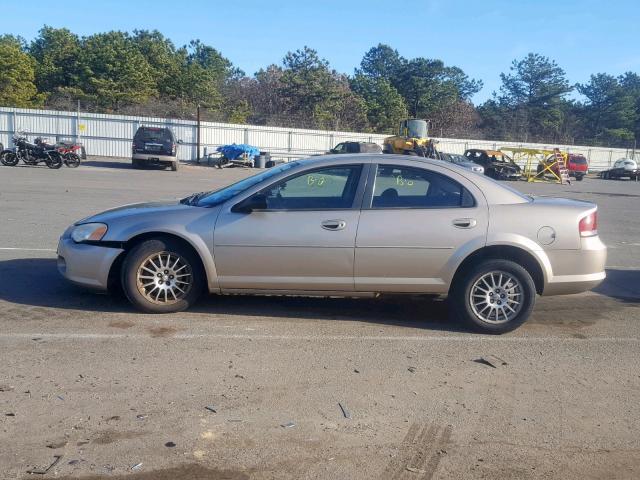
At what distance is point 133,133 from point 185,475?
36.3 m

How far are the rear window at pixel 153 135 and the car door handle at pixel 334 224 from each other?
2525 cm

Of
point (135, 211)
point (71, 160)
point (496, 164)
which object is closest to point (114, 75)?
point (71, 160)

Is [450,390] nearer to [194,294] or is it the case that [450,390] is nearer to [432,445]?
[432,445]

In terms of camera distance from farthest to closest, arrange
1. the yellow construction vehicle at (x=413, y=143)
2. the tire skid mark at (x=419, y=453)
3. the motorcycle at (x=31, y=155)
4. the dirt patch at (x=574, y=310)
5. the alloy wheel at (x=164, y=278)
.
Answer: the yellow construction vehicle at (x=413, y=143), the motorcycle at (x=31, y=155), the dirt patch at (x=574, y=310), the alloy wheel at (x=164, y=278), the tire skid mark at (x=419, y=453)

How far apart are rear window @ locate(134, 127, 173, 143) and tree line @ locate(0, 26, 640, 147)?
1236cm

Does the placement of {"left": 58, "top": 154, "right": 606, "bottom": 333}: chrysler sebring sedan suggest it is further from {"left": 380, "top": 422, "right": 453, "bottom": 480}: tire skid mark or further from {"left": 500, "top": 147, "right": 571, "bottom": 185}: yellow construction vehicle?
{"left": 500, "top": 147, "right": 571, "bottom": 185}: yellow construction vehicle

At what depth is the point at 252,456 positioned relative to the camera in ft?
11.7

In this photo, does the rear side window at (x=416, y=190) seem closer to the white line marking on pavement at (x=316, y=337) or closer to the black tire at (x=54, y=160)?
the white line marking on pavement at (x=316, y=337)

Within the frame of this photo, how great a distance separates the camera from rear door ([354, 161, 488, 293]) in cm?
576

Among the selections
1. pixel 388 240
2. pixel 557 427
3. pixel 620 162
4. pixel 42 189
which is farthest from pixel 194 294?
pixel 620 162

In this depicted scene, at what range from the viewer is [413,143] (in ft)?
116

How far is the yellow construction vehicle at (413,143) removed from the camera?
31.4 m

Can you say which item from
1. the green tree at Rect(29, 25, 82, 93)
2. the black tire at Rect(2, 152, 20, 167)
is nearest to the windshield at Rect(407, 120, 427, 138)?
Answer: the black tire at Rect(2, 152, 20, 167)

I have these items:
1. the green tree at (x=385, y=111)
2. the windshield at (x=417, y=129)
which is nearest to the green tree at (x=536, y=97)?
the green tree at (x=385, y=111)
